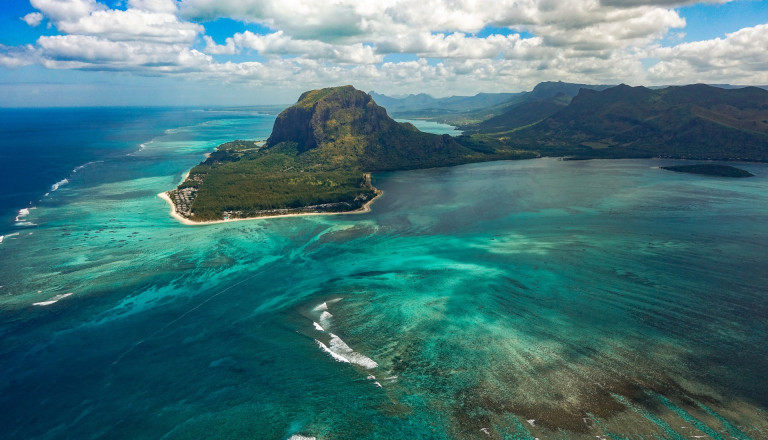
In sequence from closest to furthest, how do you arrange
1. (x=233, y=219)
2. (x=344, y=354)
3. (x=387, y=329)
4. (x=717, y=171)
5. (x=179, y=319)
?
(x=344, y=354) < (x=387, y=329) < (x=179, y=319) < (x=233, y=219) < (x=717, y=171)

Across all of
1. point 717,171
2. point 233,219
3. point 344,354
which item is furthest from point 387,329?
point 717,171

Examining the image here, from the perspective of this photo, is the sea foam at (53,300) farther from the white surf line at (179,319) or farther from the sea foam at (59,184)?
the sea foam at (59,184)

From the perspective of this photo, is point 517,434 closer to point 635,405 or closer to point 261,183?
point 635,405

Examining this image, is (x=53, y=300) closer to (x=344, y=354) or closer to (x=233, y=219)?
(x=344, y=354)

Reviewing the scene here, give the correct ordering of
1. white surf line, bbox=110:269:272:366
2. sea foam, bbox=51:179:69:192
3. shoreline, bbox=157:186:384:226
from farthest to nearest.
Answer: sea foam, bbox=51:179:69:192, shoreline, bbox=157:186:384:226, white surf line, bbox=110:269:272:366

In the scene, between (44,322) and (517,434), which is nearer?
(517,434)

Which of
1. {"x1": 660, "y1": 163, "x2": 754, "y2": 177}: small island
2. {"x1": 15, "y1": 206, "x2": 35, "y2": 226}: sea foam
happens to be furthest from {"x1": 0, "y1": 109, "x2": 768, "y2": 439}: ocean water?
{"x1": 660, "y1": 163, "x2": 754, "y2": 177}: small island

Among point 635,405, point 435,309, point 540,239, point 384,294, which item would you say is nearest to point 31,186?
point 384,294

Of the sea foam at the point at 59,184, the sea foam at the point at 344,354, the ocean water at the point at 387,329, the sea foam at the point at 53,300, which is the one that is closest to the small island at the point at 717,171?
the ocean water at the point at 387,329

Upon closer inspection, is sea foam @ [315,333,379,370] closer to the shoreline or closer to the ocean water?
the ocean water
